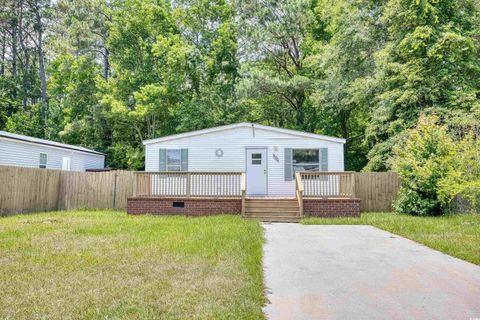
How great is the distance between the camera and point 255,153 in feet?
48.0

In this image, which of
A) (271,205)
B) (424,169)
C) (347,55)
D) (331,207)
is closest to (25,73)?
(347,55)

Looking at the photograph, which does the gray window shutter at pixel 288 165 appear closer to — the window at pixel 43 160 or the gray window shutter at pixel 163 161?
the gray window shutter at pixel 163 161

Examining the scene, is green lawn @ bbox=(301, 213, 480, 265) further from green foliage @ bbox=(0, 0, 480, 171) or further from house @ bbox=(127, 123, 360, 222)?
green foliage @ bbox=(0, 0, 480, 171)

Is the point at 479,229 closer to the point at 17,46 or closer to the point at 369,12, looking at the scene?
the point at 369,12

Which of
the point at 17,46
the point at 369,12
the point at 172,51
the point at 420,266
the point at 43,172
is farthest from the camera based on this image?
the point at 17,46

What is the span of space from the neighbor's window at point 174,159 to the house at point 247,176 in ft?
0.10

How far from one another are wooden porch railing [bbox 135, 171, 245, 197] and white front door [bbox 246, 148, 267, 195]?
2.48 metres

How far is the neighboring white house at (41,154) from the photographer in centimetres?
1479

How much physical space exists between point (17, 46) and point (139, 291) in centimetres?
3434

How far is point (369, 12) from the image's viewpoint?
17.3 meters

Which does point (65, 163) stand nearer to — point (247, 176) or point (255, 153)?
point (247, 176)

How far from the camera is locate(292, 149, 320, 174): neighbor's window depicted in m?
14.3

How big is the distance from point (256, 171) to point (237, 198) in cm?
298

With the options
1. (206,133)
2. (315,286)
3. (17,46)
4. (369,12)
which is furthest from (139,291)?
(17,46)
